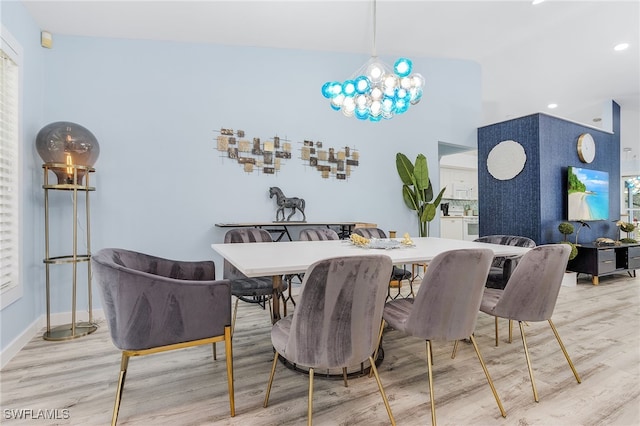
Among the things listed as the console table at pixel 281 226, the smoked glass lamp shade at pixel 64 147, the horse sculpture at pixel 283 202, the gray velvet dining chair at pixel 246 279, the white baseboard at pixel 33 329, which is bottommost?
the white baseboard at pixel 33 329

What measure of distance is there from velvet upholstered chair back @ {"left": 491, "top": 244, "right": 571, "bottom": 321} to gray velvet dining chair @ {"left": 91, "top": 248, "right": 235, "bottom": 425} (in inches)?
59.9

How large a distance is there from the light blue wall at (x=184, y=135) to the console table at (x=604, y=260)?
2.76 meters

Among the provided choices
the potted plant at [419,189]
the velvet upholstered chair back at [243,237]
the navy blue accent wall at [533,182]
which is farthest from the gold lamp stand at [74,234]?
the navy blue accent wall at [533,182]

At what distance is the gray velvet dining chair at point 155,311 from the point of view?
139 centimetres

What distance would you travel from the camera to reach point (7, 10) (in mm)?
2404

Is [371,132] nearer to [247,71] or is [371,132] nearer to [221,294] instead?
[247,71]

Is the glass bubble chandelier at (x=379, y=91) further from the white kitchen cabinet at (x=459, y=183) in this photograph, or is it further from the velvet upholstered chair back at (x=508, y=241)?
the white kitchen cabinet at (x=459, y=183)

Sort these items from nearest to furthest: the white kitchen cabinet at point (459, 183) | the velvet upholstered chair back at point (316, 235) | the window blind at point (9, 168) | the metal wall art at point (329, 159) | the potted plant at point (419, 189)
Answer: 1. the window blind at point (9, 168)
2. the velvet upholstered chair back at point (316, 235)
3. the metal wall art at point (329, 159)
4. the potted plant at point (419, 189)
5. the white kitchen cabinet at point (459, 183)

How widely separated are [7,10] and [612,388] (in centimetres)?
466

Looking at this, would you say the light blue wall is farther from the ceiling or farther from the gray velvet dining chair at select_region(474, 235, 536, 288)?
the gray velvet dining chair at select_region(474, 235, 536, 288)

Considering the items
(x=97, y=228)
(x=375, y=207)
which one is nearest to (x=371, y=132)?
(x=375, y=207)

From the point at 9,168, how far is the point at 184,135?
4.79 feet

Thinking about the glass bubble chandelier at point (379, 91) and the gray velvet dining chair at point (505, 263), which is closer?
the glass bubble chandelier at point (379, 91)

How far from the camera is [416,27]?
146 inches
